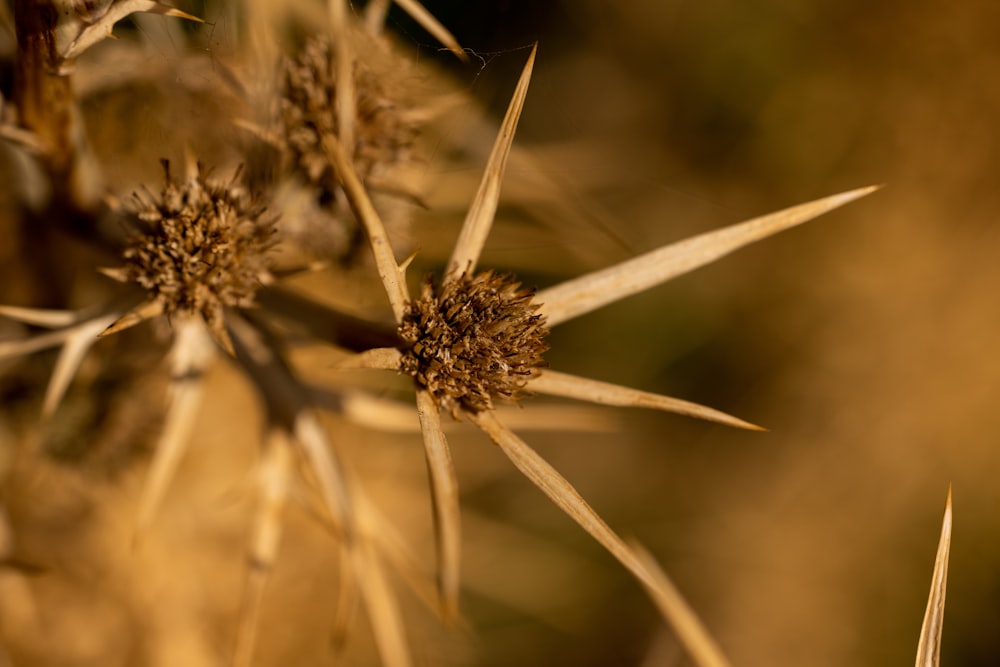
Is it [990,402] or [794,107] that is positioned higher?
[794,107]

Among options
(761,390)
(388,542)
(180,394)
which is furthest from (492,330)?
(761,390)

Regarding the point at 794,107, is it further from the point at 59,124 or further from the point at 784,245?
the point at 59,124

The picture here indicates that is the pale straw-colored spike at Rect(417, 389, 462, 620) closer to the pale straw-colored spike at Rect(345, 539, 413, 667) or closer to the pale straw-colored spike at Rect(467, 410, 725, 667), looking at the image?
the pale straw-colored spike at Rect(467, 410, 725, 667)

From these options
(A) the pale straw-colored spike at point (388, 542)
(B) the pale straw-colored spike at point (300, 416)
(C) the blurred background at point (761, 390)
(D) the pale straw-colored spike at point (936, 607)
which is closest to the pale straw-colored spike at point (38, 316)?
(B) the pale straw-colored spike at point (300, 416)

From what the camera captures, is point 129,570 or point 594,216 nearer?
point 594,216

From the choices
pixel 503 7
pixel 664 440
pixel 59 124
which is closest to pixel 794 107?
pixel 664 440

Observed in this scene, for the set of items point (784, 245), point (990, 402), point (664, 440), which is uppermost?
point (784, 245)

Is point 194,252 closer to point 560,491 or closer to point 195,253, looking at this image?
point 195,253
